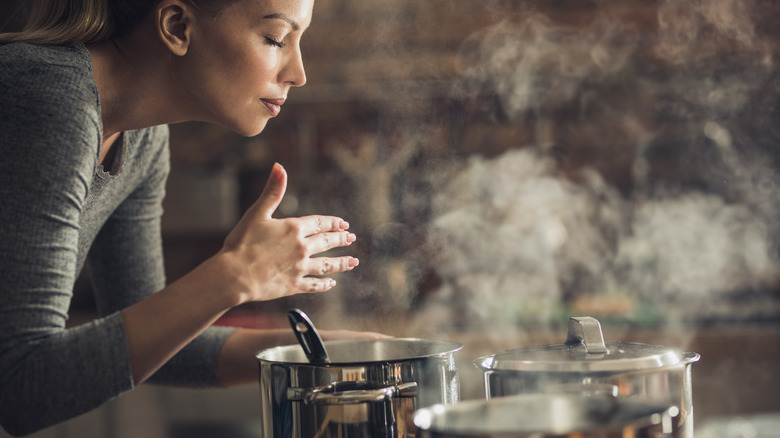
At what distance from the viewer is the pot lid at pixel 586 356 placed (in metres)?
0.66

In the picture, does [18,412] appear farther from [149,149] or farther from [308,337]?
[149,149]

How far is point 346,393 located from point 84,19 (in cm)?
59

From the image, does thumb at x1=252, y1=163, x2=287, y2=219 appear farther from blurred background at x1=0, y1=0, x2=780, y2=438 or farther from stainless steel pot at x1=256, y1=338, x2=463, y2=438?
blurred background at x1=0, y1=0, x2=780, y2=438

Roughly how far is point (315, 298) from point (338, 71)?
93 cm

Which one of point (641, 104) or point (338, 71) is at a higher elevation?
point (338, 71)

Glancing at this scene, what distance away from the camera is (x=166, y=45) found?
0.96 meters

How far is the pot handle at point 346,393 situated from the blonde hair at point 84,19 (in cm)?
49

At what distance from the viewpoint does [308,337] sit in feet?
2.47

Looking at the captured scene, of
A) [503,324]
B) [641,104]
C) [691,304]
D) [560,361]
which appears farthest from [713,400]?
[560,361]

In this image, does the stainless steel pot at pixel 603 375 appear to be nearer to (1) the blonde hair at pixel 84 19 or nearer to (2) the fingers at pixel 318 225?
(2) the fingers at pixel 318 225

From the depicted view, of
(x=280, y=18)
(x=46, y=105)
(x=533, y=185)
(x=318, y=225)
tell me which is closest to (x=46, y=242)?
(x=46, y=105)

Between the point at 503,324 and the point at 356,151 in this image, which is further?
the point at 356,151

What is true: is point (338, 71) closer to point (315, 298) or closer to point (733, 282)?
point (315, 298)

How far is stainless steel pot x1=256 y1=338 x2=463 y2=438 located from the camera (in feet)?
2.20
